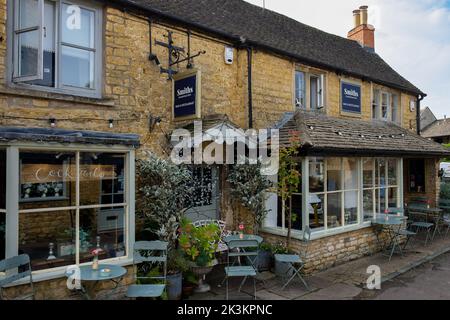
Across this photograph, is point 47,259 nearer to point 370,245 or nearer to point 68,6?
point 68,6

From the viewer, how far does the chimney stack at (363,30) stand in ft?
50.0

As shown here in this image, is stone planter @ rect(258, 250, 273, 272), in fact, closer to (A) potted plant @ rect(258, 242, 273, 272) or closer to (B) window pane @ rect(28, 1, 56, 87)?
(A) potted plant @ rect(258, 242, 273, 272)

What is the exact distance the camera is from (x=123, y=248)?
5.88 meters

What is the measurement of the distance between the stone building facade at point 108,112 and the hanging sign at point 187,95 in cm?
25

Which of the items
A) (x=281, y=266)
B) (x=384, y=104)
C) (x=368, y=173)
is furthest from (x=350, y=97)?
(x=281, y=266)

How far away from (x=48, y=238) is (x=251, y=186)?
3983 mm

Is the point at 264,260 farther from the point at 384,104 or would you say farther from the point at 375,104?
the point at 384,104

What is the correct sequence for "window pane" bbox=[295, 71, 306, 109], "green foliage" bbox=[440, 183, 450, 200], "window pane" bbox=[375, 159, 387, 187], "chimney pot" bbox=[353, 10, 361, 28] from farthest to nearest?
"chimney pot" bbox=[353, 10, 361, 28], "green foliage" bbox=[440, 183, 450, 200], "window pane" bbox=[295, 71, 306, 109], "window pane" bbox=[375, 159, 387, 187]

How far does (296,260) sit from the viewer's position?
21.6ft

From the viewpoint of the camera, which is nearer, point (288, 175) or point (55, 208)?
point (55, 208)

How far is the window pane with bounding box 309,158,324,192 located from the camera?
26.0ft

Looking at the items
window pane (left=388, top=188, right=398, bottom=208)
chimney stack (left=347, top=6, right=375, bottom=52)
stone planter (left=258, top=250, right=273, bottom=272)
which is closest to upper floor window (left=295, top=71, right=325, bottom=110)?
window pane (left=388, top=188, right=398, bottom=208)

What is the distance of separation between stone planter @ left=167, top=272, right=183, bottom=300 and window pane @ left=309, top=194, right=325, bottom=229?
11.2 feet

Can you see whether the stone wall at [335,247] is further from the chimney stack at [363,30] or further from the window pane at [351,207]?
the chimney stack at [363,30]
